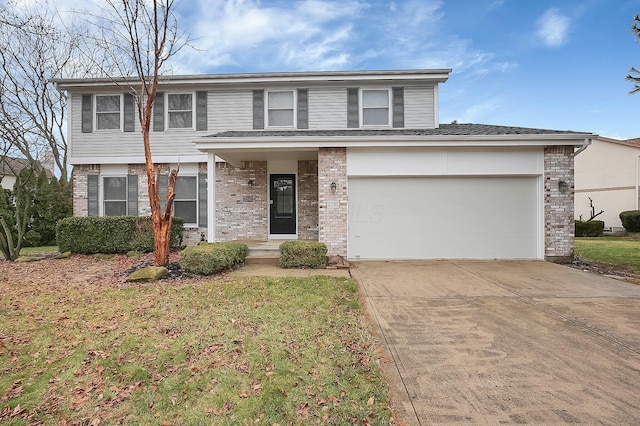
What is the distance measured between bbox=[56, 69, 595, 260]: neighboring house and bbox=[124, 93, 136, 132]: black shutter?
0.12 feet

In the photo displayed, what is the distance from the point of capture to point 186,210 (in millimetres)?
10898

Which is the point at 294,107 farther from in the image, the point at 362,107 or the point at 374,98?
the point at 374,98

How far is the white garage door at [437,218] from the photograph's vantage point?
834 cm

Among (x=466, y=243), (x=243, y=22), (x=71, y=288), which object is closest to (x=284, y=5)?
(x=243, y=22)

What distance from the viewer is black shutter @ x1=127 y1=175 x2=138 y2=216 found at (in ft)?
Result: 35.7

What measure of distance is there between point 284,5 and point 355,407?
12295 millimetres

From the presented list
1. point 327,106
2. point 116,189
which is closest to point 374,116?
point 327,106

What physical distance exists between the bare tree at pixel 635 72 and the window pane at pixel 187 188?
12.7m

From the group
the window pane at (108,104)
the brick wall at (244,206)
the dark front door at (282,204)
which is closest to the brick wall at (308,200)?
the dark front door at (282,204)

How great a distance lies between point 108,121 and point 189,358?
11.0 m

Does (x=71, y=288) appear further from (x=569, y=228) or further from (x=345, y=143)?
(x=569, y=228)

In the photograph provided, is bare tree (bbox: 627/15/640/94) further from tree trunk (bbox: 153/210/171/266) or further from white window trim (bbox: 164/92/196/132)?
white window trim (bbox: 164/92/196/132)

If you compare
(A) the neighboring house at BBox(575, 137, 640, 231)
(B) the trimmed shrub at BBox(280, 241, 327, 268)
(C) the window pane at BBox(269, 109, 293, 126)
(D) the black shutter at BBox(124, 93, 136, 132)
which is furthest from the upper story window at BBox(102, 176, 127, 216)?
(A) the neighboring house at BBox(575, 137, 640, 231)

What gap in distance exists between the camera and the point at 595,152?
67.6ft
